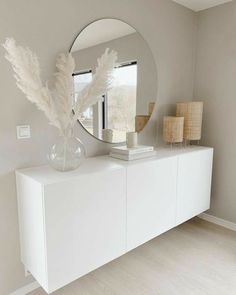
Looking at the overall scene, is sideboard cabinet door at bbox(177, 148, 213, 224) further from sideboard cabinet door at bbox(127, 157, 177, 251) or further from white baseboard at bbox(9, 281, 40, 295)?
white baseboard at bbox(9, 281, 40, 295)

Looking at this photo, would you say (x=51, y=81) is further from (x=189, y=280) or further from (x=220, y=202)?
(x=220, y=202)

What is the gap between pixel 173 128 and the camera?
237 centimetres

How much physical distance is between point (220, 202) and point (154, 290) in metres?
1.34

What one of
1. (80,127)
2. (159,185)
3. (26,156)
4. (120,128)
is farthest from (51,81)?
(159,185)

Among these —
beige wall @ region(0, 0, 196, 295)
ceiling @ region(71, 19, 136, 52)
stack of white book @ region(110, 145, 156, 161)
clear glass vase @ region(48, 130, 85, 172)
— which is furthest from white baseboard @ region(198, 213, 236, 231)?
ceiling @ region(71, 19, 136, 52)

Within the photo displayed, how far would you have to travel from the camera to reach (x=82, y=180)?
1.51 m

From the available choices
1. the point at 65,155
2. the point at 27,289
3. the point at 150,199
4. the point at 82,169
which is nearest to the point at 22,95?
the point at 65,155

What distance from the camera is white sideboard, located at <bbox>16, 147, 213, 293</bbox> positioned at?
Answer: 4.71ft

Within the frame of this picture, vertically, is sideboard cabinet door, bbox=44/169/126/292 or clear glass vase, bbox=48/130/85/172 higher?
clear glass vase, bbox=48/130/85/172

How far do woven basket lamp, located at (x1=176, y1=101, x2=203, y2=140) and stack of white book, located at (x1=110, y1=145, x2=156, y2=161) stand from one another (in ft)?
2.01

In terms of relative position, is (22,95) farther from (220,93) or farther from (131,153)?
(220,93)

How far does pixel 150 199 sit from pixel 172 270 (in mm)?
613

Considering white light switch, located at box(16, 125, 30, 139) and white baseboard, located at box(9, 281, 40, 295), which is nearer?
white light switch, located at box(16, 125, 30, 139)

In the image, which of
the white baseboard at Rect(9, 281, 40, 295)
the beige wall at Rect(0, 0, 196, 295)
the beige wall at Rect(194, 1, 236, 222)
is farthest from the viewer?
the beige wall at Rect(194, 1, 236, 222)
